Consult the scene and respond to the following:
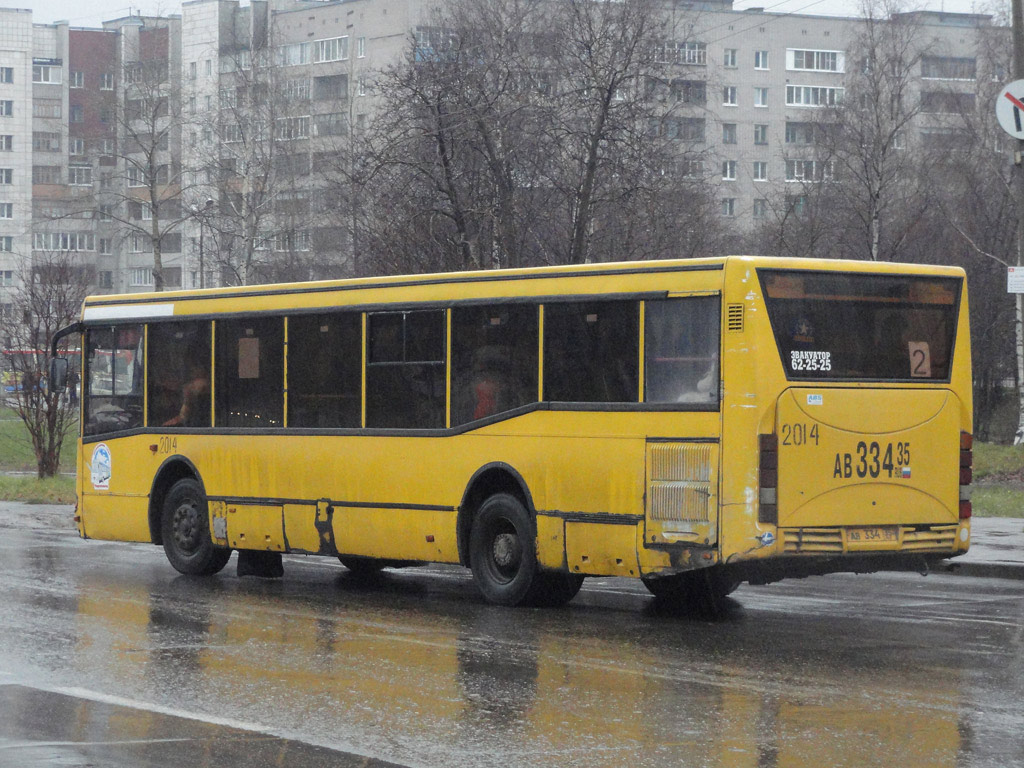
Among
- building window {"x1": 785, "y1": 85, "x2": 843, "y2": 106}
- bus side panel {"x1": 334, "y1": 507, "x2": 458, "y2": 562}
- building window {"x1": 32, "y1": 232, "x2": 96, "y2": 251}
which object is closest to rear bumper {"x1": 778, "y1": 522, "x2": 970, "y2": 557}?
bus side panel {"x1": 334, "y1": 507, "x2": 458, "y2": 562}

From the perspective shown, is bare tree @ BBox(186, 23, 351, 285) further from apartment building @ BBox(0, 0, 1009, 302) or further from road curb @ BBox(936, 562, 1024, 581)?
road curb @ BBox(936, 562, 1024, 581)

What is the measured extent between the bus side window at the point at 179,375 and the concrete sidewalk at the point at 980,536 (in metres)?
6.83

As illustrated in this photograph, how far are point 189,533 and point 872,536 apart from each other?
7.02 m

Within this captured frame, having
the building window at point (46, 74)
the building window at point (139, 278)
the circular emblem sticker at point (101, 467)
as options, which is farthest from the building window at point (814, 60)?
the circular emblem sticker at point (101, 467)

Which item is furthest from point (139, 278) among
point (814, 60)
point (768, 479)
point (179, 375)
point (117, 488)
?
point (768, 479)

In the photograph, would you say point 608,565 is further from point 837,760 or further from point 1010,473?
point 1010,473

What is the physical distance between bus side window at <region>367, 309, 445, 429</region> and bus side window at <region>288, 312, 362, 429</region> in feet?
0.66

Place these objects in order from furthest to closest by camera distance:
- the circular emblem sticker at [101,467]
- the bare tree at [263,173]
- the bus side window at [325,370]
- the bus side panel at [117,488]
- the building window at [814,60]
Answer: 1. the building window at [814,60]
2. the bare tree at [263,173]
3. the circular emblem sticker at [101,467]
4. the bus side panel at [117,488]
5. the bus side window at [325,370]

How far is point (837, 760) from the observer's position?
285 inches

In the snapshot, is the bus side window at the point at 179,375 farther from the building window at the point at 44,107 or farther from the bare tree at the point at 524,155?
the building window at the point at 44,107

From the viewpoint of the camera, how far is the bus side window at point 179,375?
16266 millimetres

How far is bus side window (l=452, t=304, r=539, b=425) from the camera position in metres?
13.2

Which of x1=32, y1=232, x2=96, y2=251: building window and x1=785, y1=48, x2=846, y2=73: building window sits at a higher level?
x1=785, y1=48, x2=846, y2=73: building window

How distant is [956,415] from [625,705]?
5169 mm
